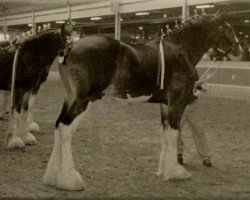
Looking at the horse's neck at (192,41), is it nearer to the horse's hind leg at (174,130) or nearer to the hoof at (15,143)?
the horse's hind leg at (174,130)

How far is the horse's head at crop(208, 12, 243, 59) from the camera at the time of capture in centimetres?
688

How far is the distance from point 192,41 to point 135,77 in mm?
1148

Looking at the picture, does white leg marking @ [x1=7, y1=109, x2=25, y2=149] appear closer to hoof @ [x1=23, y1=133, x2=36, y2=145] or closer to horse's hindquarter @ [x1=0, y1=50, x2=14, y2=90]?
hoof @ [x1=23, y1=133, x2=36, y2=145]

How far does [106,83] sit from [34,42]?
260 cm

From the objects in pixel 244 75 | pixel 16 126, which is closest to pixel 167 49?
pixel 16 126

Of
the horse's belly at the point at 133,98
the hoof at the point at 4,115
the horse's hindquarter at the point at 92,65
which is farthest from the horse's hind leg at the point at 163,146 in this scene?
the hoof at the point at 4,115

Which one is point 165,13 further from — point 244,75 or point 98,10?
point 244,75

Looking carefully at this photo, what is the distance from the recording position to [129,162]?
7539mm

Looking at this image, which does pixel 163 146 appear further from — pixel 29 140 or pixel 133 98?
pixel 29 140

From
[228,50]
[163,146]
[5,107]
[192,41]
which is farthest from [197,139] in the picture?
[5,107]

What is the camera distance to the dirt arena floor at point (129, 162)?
19.2 feet

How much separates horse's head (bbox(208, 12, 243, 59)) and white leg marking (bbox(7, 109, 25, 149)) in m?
3.47

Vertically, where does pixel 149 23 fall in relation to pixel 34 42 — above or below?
below

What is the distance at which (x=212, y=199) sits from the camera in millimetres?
5605
